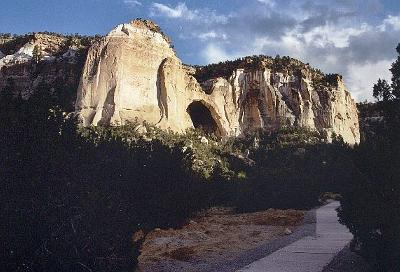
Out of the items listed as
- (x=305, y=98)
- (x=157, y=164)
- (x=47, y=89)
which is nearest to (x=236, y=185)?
(x=157, y=164)

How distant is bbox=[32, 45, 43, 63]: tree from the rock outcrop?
9.89 metres

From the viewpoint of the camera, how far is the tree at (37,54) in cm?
4844

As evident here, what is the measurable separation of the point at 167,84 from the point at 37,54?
17.0 metres

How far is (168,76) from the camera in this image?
43.7 m

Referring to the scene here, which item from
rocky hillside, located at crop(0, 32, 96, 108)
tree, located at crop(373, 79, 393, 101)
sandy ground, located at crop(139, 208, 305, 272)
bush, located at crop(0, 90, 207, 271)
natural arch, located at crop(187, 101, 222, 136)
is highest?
rocky hillside, located at crop(0, 32, 96, 108)

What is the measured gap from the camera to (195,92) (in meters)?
48.4

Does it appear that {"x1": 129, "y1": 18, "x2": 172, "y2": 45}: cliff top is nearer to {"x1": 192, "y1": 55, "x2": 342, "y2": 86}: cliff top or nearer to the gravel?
{"x1": 192, "y1": 55, "x2": 342, "y2": 86}: cliff top

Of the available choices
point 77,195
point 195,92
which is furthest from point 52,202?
point 195,92

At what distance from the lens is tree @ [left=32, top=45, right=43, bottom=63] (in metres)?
48.4

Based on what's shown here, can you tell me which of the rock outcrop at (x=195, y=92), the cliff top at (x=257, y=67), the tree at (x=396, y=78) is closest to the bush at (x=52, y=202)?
the tree at (x=396, y=78)

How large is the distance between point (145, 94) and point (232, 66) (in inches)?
694

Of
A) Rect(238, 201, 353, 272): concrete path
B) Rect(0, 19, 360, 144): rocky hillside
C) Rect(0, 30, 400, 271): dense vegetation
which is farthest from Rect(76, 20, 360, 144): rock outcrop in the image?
Rect(0, 30, 400, 271): dense vegetation

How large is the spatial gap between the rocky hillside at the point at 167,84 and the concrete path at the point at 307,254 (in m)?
26.5

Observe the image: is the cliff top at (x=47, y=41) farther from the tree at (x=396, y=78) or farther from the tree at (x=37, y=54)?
the tree at (x=396, y=78)
